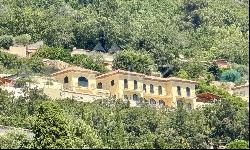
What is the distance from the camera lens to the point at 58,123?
85.9ft

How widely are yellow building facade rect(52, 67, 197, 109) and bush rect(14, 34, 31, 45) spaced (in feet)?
23.2

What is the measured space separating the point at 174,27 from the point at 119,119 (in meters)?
25.4

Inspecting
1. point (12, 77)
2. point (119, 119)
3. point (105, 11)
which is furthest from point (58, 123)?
point (105, 11)

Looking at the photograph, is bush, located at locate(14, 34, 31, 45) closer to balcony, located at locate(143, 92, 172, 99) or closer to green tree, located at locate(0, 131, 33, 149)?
balcony, located at locate(143, 92, 172, 99)

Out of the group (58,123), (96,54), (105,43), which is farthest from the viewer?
(105,43)

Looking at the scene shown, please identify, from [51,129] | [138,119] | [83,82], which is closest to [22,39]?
[83,82]

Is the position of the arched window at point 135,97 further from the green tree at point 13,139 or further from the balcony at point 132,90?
the green tree at point 13,139

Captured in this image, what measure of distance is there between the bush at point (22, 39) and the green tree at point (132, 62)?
5240mm

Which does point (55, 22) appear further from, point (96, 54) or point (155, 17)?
point (155, 17)

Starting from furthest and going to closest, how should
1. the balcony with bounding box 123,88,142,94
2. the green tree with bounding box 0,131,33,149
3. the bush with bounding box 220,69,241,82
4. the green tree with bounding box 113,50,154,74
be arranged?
1. the bush with bounding box 220,69,241,82
2. the green tree with bounding box 113,50,154,74
3. the balcony with bounding box 123,88,142,94
4. the green tree with bounding box 0,131,33,149

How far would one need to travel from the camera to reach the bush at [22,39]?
163 ft

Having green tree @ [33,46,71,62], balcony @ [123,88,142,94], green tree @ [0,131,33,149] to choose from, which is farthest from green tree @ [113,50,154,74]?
green tree @ [0,131,33,149]

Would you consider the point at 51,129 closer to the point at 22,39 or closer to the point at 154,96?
the point at 154,96

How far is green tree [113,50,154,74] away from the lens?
46.5 m
